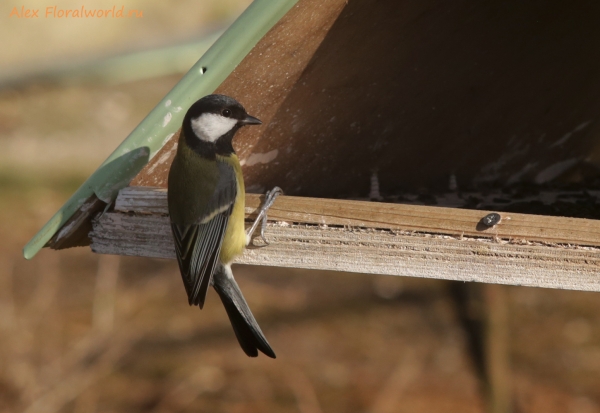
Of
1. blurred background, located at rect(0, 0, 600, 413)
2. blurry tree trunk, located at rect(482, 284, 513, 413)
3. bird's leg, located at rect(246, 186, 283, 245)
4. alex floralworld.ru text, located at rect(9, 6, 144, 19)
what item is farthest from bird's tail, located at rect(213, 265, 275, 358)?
alex floralworld.ru text, located at rect(9, 6, 144, 19)

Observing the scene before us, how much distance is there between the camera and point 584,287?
1.90 metres

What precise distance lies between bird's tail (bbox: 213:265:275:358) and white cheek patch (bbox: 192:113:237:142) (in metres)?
0.48

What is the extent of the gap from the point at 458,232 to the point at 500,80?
3.45ft

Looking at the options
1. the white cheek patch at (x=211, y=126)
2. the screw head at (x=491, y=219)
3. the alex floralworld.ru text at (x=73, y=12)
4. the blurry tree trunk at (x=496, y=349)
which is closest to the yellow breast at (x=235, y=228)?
the white cheek patch at (x=211, y=126)

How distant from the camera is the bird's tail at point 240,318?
2.35 meters

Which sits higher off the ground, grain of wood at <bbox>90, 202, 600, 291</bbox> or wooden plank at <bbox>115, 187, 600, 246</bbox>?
wooden plank at <bbox>115, 187, 600, 246</bbox>

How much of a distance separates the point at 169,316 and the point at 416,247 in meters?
4.77

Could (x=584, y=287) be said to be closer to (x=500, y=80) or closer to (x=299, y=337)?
(x=500, y=80)


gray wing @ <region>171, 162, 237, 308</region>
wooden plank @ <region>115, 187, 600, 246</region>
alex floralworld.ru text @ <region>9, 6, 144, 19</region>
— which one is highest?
wooden plank @ <region>115, 187, 600, 246</region>

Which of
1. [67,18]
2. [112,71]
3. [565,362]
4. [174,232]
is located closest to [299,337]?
[565,362]

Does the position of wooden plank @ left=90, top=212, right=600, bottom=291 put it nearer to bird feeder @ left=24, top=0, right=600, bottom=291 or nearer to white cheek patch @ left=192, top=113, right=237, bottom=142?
bird feeder @ left=24, top=0, right=600, bottom=291

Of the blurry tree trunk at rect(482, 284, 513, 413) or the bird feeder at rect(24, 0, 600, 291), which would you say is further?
the blurry tree trunk at rect(482, 284, 513, 413)

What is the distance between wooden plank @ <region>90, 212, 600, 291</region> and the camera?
189cm

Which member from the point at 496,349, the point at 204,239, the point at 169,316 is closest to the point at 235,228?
the point at 204,239
